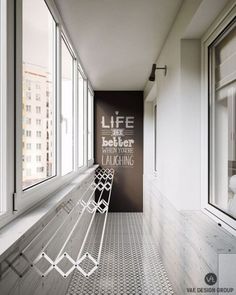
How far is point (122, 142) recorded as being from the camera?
5.92m

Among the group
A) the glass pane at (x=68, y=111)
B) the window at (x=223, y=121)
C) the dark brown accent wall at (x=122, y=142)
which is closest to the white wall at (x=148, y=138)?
the dark brown accent wall at (x=122, y=142)

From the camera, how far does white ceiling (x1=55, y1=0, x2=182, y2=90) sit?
7.78 ft

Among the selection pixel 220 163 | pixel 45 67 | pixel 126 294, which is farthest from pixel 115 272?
pixel 45 67

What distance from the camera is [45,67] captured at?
2.40 m

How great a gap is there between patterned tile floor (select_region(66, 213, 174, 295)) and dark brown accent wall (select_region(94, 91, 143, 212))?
1281mm

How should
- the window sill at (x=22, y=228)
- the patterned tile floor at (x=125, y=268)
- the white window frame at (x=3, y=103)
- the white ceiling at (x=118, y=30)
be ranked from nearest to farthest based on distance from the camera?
the window sill at (x=22, y=228) < the white window frame at (x=3, y=103) < the white ceiling at (x=118, y=30) < the patterned tile floor at (x=125, y=268)

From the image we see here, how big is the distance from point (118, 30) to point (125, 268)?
2563mm

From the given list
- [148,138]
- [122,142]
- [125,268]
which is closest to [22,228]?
[125,268]

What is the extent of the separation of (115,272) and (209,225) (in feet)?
4.85

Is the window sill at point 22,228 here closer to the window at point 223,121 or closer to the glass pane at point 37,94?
the glass pane at point 37,94

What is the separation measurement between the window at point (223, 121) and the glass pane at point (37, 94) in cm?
134

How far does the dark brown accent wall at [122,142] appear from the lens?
19.3 feet

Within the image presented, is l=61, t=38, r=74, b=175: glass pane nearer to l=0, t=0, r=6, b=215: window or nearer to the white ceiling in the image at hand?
the white ceiling

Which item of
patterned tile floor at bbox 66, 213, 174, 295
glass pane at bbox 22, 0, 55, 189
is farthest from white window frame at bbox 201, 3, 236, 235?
glass pane at bbox 22, 0, 55, 189
